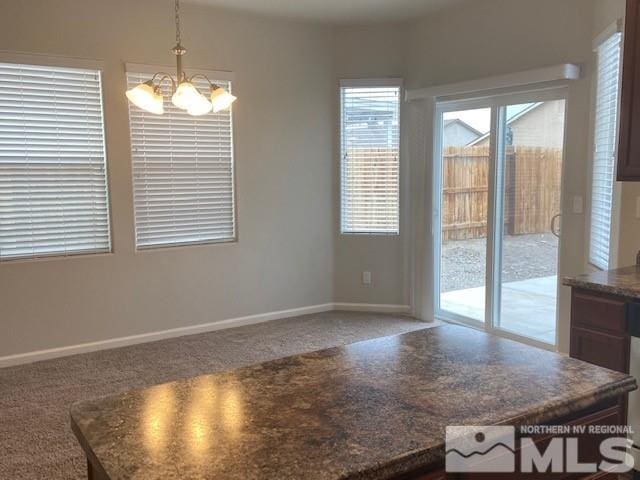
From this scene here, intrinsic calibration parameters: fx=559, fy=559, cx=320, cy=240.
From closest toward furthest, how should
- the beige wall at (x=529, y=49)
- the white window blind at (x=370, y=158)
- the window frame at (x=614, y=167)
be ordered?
the window frame at (x=614, y=167), the beige wall at (x=529, y=49), the white window blind at (x=370, y=158)

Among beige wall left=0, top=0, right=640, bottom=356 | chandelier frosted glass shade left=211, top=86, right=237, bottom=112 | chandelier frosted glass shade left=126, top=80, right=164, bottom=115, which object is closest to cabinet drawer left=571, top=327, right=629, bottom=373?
beige wall left=0, top=0, right=640, bottom=356

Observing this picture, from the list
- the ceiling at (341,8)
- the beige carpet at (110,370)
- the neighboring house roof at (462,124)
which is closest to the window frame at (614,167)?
the neighboring house roof at (462,124)

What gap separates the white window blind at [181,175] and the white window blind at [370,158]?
1.22m

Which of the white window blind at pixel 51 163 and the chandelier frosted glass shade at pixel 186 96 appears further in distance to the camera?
the white window blind at pixel 51 163

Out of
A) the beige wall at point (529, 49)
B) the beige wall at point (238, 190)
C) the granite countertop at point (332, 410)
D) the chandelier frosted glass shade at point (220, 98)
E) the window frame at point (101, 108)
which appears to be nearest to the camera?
the granite countertop at point (332, 410)

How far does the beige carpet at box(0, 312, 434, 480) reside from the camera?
2.93 meters

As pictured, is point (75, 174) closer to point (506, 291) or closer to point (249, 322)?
point (249, 322)

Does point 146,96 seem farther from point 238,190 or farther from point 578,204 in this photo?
point 578,204

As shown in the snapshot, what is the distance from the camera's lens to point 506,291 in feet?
15.8

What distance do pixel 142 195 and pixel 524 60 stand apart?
3253mm

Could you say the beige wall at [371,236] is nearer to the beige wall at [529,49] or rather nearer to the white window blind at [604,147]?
the beige wall at [529,49]

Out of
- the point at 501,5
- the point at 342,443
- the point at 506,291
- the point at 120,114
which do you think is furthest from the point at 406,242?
the point at 342,443

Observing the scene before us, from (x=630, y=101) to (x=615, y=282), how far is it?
930mm

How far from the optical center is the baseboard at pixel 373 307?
5648 millimetres
